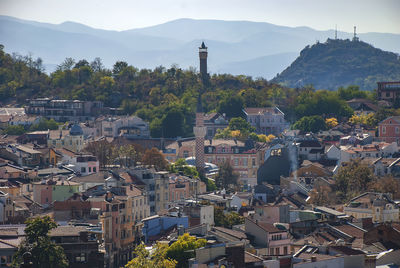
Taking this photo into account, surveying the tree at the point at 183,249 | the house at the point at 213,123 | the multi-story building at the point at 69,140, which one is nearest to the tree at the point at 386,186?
the multi-story building at the point at 69,140

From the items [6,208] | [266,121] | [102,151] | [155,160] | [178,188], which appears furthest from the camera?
[266,121]

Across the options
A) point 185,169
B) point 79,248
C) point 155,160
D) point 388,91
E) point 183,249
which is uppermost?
point 388,91

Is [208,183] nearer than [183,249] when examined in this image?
No

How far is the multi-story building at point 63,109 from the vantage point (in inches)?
5536

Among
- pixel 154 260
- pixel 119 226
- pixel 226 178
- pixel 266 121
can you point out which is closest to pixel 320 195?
pixel 226 178

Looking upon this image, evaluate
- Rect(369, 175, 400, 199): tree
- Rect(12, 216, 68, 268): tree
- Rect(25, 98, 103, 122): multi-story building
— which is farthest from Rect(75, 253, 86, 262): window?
Rect(25, 98, 103, 122): multi-story building

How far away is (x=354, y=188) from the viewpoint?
8862 centimetres

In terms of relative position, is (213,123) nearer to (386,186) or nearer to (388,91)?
(388,91)

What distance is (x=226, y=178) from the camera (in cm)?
10250

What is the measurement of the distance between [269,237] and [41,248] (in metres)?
11.3

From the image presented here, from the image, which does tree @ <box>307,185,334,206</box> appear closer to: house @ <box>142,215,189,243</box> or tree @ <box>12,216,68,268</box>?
house @ <box>142,215,189,243</box>

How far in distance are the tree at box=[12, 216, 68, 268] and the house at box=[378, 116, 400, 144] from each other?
242 ft

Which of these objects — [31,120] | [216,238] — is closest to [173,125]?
[31,120]

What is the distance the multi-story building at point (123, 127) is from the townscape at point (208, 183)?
0.17 metres
